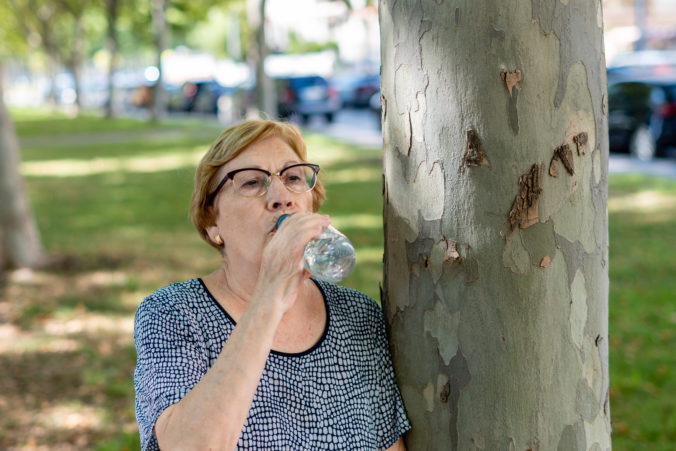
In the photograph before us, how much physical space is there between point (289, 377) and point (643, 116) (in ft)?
48.9

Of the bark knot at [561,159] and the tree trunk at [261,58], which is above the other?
the tree trunk at [261,58]

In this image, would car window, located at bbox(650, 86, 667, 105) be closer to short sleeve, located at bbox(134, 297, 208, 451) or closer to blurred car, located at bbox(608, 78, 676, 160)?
blurred car, located at bbox(608, 78, 676, 160)

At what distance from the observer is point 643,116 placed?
1566 centimetres

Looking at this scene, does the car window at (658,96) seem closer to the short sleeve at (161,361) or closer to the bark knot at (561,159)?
the bark knot at (561,159)

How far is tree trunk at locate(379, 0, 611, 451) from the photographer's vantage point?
1738mm

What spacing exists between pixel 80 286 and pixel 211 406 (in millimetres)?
6482

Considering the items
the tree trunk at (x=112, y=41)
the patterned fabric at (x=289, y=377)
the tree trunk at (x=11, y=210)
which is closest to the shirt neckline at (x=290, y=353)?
the patterned fabric at (x=289, y=377)

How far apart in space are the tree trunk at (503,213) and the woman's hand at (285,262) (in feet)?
0.82

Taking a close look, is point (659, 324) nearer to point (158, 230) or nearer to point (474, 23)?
point (474, 23)

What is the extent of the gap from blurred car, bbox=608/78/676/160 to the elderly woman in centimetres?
1382

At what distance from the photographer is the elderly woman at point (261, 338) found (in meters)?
1.82

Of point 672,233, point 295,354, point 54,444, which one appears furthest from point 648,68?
point 295,354

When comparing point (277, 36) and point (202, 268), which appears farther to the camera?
point (277, 36)

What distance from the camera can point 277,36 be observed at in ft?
169
